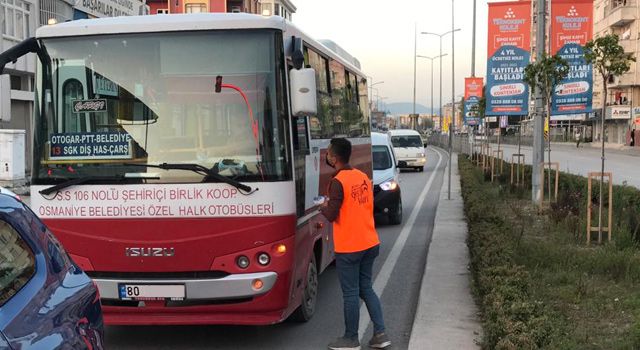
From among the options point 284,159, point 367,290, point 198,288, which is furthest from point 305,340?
point 284,159

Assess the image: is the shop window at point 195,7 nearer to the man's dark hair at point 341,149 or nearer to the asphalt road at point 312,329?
the asphalt road at point 312,329

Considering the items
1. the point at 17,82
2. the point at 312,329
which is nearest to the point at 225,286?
the point at 312,329

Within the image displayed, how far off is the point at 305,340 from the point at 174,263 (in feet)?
4.88

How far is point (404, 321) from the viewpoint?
6609 millimetres

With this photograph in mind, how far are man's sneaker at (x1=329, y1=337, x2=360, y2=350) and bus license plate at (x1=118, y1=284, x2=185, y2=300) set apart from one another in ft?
4.38

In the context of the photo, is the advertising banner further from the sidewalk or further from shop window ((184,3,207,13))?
shop window ((184,3,207,13))

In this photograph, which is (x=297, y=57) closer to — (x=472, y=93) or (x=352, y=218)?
(x=352, y=218)

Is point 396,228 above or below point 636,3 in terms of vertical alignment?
below

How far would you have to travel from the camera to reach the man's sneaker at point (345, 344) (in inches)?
217

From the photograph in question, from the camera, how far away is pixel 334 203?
5352mm

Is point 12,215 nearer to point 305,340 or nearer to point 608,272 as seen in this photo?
point 305,340

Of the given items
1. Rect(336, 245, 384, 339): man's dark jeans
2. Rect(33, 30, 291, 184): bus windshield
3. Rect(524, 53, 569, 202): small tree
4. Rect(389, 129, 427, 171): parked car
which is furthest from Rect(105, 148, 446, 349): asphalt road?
Rect(389, 129, 427, 171): parked car

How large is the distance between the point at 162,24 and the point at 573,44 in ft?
39.6

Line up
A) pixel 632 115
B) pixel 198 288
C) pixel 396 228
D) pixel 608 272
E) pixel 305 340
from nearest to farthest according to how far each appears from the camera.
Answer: pixel 198 288
pixel 305 340
pixel 608 272
pixel 396 228
pixel 632 115
